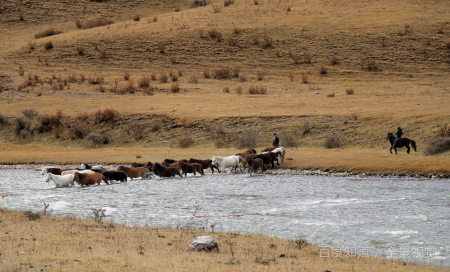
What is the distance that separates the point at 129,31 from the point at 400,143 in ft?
155

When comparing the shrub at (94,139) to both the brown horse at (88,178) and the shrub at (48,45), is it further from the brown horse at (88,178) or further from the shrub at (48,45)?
the shrub at (48,45)

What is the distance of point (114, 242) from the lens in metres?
10.3

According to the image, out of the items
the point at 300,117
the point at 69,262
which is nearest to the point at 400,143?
the point at 300,117

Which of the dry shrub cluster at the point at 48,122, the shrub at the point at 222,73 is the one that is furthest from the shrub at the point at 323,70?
the dry shrub cluster at the point at 48,122

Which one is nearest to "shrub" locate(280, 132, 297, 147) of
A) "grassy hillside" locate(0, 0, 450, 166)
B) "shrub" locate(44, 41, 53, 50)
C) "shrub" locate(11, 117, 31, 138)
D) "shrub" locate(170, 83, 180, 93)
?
"grassy hillside" locate(0, 0, 450, 166)

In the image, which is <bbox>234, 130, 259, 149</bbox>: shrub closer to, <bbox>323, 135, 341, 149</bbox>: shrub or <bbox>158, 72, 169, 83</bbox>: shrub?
<bbox>323, 135, 341, 149</bbox>: shrub

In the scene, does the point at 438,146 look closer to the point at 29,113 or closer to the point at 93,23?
the point at 29,113

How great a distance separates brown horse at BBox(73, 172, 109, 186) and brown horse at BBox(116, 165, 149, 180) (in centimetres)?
142

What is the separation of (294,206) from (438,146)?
1284cm

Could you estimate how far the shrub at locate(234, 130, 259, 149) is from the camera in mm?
32125

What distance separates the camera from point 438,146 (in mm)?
24781

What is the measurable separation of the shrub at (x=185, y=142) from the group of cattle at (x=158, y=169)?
24.9 ft

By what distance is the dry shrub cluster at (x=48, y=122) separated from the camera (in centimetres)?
3969

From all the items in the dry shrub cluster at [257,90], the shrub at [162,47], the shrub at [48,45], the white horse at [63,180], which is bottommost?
the white horse at [63,180]
